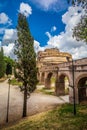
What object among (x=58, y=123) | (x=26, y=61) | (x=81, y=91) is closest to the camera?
(x=58, y=123)

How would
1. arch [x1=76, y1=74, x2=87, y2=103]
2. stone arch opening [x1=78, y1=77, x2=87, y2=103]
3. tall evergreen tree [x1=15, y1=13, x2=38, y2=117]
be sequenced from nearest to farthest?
1. tall evergreen tree [x1=15, y1=13, x2=38, y2=117]
2. arch [x1=76, y1=74, x2=87, y2=103]
3. stone arch opening [x1=78, y1=77, x2=87, y2=103]

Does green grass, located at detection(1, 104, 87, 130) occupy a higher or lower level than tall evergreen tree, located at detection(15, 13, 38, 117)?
lower

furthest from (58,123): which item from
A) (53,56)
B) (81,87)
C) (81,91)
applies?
(53,56)

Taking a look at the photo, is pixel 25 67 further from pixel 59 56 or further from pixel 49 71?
pixel 59 56

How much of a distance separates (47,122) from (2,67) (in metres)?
45.9

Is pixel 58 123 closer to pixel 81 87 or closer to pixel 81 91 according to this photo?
pixel 81 87

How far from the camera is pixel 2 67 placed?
58.0 meters

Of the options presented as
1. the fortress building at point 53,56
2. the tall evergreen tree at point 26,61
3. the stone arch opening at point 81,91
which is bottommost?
the stone arch opening at point 81,91

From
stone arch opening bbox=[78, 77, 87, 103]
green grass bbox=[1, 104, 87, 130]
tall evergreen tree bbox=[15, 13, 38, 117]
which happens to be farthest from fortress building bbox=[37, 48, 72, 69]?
green grass bbox=[1, 104, 87, 130]

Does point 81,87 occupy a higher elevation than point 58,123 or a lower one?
higher

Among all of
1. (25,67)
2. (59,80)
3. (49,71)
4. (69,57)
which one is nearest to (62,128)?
(25,67)

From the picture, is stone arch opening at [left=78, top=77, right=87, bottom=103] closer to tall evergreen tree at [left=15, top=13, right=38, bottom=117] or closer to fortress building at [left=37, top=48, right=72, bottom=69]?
tall evergreen tree at [left=15, top=13, right=38, bottom=117]

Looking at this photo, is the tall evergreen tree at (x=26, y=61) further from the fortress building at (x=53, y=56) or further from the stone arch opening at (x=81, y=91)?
the fortress building at (x=53, y=56)

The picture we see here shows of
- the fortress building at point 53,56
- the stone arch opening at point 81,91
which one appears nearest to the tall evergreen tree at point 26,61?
the stone arch opening at point 81,91
